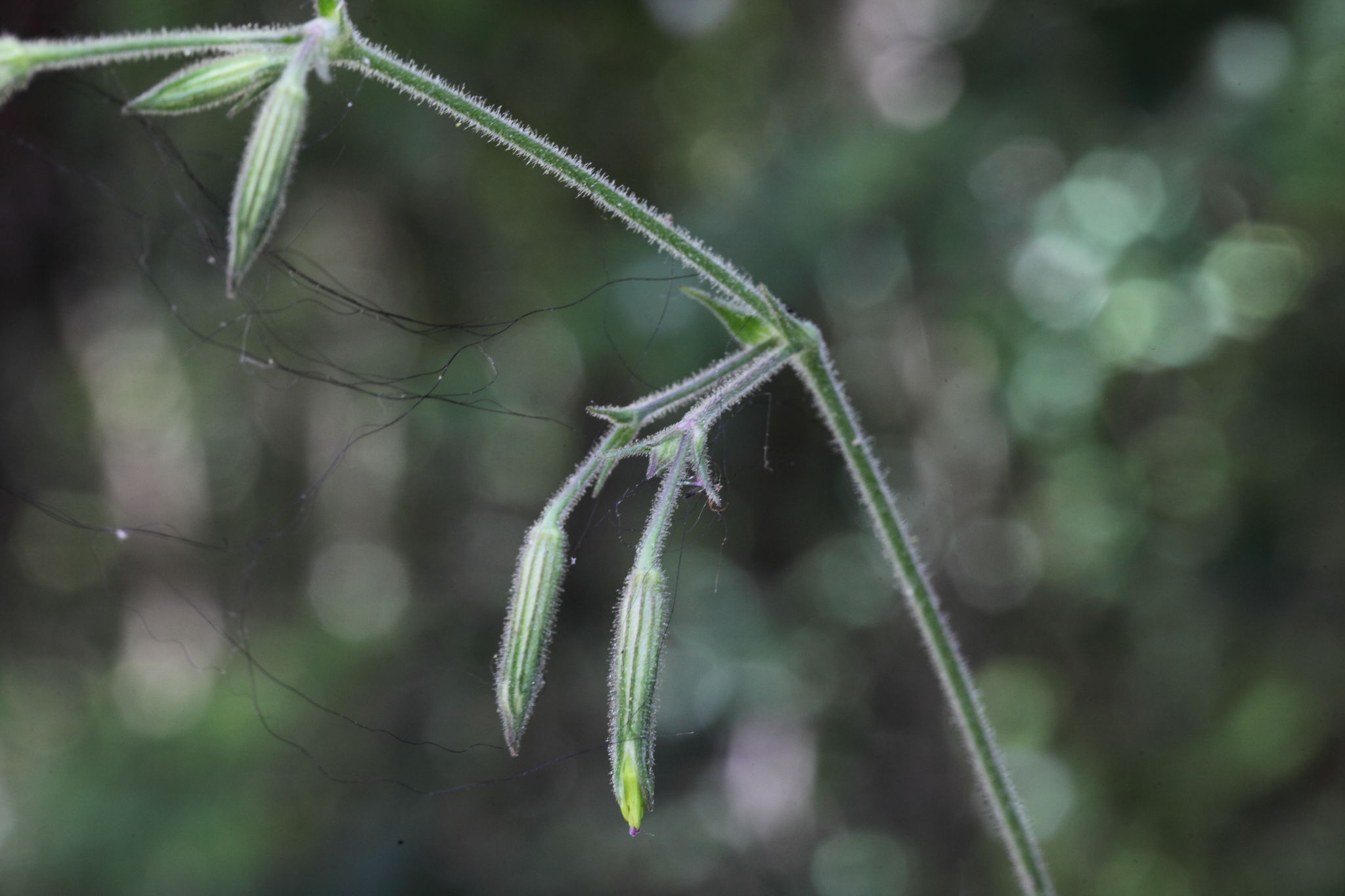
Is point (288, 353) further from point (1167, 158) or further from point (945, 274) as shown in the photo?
point (1167, 158)

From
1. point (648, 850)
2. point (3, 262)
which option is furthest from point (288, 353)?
point (648, 850)

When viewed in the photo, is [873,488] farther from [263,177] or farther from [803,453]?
[803,453]

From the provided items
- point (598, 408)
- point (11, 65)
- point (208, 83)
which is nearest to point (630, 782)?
point (598, 408)

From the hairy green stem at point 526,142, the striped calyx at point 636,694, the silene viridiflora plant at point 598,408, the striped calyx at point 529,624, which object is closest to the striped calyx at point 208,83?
the silene viridiflora plant at point 598,408

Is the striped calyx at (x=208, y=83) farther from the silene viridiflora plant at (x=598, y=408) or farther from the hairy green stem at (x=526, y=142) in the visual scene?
the hairy green stem at (x=526, y=142)

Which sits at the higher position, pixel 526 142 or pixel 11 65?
pixel 11 65
